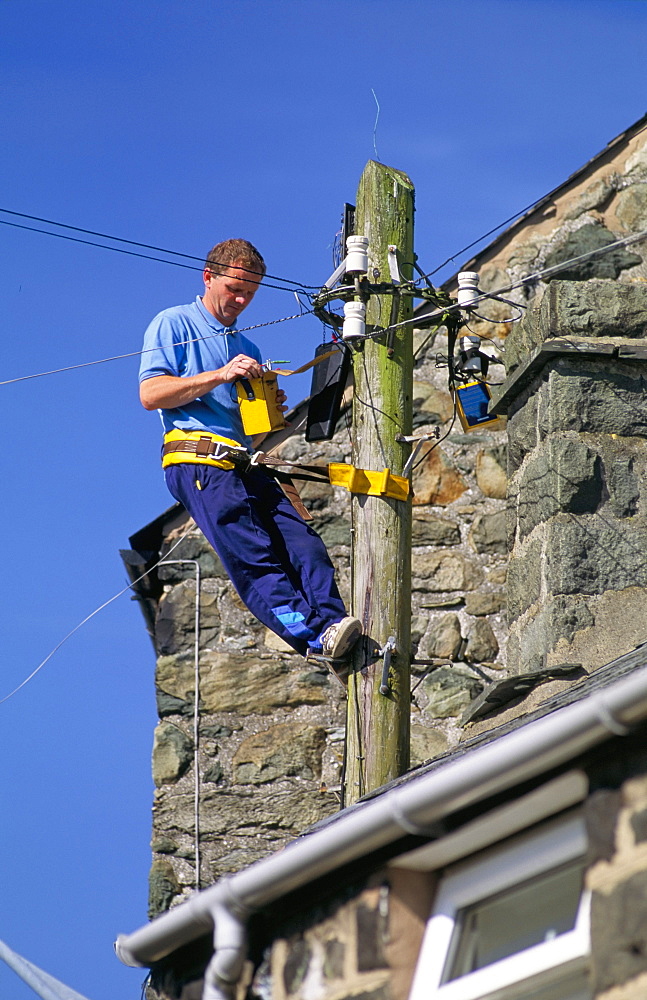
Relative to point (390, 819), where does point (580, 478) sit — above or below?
above

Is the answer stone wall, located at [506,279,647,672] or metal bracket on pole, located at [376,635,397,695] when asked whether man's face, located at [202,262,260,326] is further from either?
metal bracket on pole, located at [376,635,397,695]

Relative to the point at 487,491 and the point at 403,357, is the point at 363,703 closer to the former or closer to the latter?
the point at 403,357

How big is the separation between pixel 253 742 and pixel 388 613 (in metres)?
2.56

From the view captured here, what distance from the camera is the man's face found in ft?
21.7

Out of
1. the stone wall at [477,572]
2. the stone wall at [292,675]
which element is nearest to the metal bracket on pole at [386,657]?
the stone wall at [477,572]

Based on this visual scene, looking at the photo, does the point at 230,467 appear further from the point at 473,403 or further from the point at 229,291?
the point at 473,403

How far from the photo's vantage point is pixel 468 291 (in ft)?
20.5

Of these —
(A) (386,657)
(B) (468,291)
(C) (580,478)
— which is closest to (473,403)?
(B) (468,291)

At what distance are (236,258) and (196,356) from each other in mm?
484

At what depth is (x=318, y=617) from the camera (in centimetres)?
586

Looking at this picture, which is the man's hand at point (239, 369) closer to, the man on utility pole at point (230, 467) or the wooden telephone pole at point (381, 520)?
the man on utility pole at point (230, 467)

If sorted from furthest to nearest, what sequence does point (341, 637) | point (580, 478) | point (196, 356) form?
1. point (580, 478)
2. point (196, 356)
3. point (341, 637)

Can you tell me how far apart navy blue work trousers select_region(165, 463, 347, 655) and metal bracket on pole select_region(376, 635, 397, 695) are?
24cm

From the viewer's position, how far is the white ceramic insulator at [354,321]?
19.6ft
